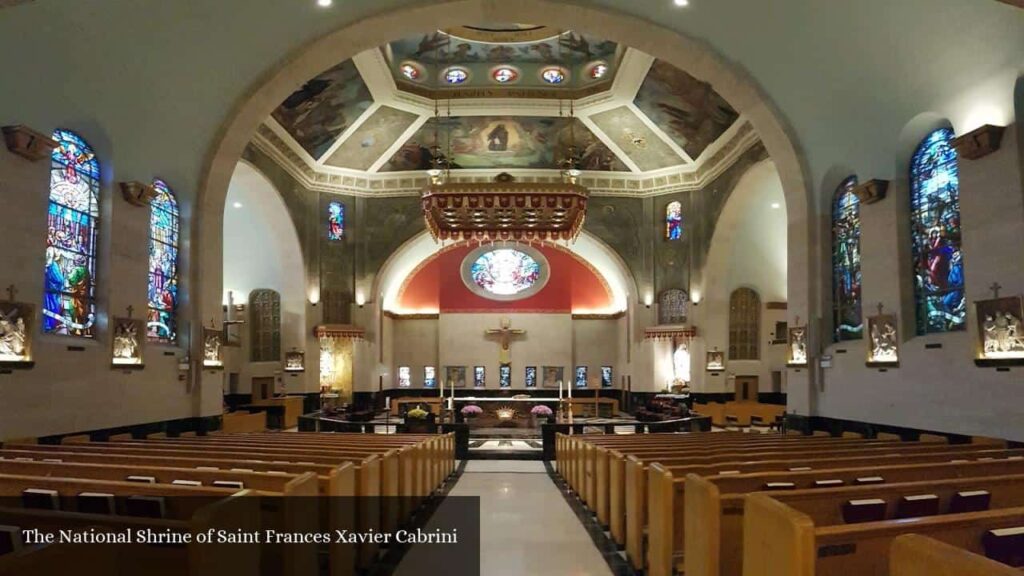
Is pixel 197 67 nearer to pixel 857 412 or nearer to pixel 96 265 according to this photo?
pixel 96 265

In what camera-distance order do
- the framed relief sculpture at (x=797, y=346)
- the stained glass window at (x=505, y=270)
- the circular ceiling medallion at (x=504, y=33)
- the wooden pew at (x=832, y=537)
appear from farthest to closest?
1. the stained glass window at (x=505, y=270)
2. the circular ceiling medallion at (x=504, y=33)
3. the framed relief sculpture at (x=797, y=346)
4. the wooden pew at (x=832, y=537)

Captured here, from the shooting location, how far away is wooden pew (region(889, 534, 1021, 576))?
1.69 m

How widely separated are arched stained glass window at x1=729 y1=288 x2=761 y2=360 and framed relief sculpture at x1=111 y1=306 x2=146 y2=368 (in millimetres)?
16173

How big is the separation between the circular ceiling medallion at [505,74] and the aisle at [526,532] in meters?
11.4

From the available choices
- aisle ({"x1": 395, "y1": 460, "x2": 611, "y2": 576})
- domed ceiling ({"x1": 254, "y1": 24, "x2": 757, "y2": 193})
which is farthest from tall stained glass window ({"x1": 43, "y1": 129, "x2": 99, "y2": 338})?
domed ceiling ({"x1": 254, "y1": 24, "x2": 757, "y2": 193})

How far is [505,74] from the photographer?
58.7ft

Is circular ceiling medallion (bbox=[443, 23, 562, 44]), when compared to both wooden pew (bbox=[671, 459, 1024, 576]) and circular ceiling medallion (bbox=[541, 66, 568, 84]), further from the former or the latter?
wooden pew (bbox=[671, 459, 1024, 576])

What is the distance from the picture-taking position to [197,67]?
9977mm

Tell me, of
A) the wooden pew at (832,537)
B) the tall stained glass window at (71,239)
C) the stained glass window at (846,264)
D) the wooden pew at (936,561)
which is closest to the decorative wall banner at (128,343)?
the tall stained glass window at (71,239)

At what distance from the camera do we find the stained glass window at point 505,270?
25141 millimetres

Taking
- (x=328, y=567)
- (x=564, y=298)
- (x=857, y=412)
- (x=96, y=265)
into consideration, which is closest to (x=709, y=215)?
(x=564, y=298)

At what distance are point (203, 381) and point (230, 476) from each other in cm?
819

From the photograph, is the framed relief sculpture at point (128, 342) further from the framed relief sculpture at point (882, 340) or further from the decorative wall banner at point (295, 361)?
the framed relief sculpture at point (882, 340)

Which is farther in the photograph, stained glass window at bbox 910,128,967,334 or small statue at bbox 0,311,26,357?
stained glass window at bbox 910,128,967,334
